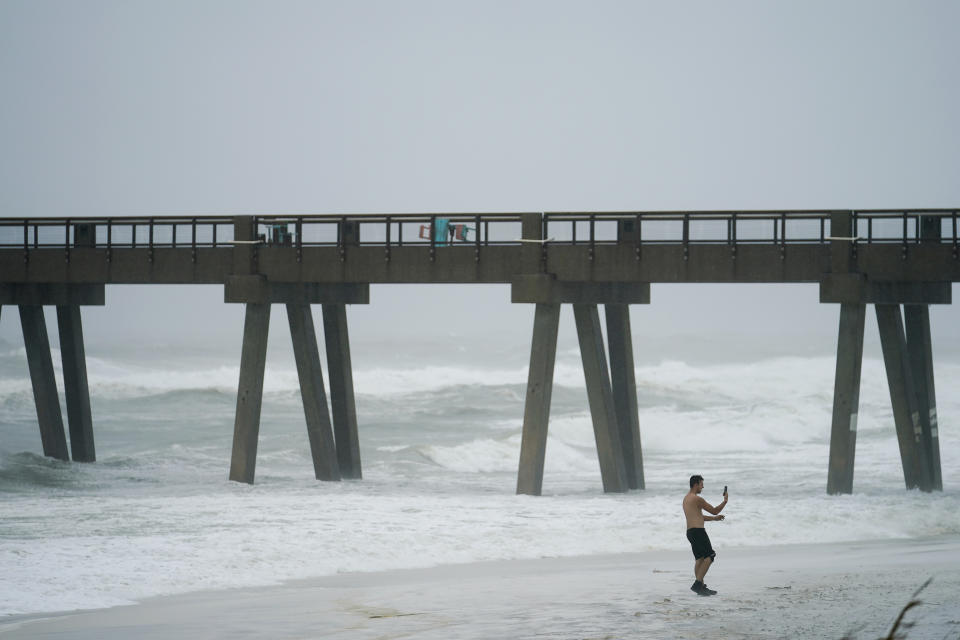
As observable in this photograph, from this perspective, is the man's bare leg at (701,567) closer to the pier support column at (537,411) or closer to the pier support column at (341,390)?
the pier support column at (537,411)

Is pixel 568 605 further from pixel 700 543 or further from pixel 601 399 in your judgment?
pixel 601 399

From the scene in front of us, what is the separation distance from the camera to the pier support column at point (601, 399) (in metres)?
30.3

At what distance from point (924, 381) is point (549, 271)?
9098 mm

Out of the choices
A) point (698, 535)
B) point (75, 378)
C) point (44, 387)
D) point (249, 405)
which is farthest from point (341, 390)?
point (698, 535)

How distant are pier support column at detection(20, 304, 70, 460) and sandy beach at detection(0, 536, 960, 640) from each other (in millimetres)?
19561

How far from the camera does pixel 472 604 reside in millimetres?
17188

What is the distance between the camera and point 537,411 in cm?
2925

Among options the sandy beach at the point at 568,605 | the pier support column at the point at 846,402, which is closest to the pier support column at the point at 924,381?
the pier support column at the point at 846,402

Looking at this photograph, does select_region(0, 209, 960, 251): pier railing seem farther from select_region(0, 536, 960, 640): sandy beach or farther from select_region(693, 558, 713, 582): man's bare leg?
select_region(693, 558, 713, 582): man's bare leg

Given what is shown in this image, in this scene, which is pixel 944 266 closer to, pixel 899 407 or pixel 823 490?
pixel 899 407

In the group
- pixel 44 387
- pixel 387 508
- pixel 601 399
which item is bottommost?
pixel 387 508

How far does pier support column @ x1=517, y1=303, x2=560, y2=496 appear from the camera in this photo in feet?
96.1

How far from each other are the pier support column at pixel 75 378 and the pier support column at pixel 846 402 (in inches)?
782

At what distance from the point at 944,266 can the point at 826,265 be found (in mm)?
2386
